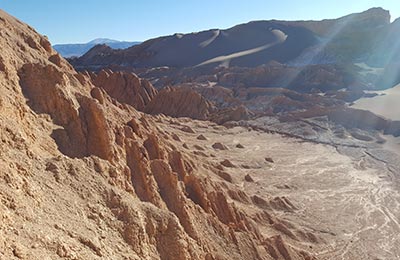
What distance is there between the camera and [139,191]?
15.5 metres

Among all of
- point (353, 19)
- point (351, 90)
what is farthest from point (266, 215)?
point (353, 19)

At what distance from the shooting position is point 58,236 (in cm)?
905

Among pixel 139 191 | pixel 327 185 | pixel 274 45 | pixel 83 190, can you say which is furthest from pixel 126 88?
pixel 274 45

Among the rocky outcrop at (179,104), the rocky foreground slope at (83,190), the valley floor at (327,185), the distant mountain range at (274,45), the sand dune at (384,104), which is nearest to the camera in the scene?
the rocky foreground slope at (83,190)

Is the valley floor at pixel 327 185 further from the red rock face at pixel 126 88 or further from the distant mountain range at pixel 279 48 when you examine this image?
the distant mountain range at pixel 279 48

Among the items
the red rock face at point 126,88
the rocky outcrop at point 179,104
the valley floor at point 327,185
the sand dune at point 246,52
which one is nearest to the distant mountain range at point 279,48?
the sand dune at point 246,52

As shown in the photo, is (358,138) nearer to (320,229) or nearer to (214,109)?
(214,109)

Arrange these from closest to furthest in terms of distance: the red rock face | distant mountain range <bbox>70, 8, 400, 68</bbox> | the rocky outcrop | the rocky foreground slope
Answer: the rocky foreground slope → the red rock face → the rocky outcrop → distant mountain range <bbox>70, 8, 400, 68</bbox>

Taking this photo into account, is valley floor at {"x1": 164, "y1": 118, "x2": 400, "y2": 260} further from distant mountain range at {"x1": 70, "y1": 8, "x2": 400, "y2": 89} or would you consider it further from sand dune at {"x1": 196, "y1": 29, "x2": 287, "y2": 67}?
sand dune at {"x1": 196, "y1": 29, "x2": 287, "y2": 67}

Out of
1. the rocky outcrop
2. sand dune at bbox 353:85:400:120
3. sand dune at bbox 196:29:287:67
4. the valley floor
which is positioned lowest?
sand dune at bbox 353:85:400:120

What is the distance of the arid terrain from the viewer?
33.1 ft

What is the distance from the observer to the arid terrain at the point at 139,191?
1009 centimetres

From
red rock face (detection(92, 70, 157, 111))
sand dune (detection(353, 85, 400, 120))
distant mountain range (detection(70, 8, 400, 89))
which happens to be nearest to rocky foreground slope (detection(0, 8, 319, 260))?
red rock face (detection(92, 70, 157, 111))

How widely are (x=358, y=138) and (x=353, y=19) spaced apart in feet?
329
